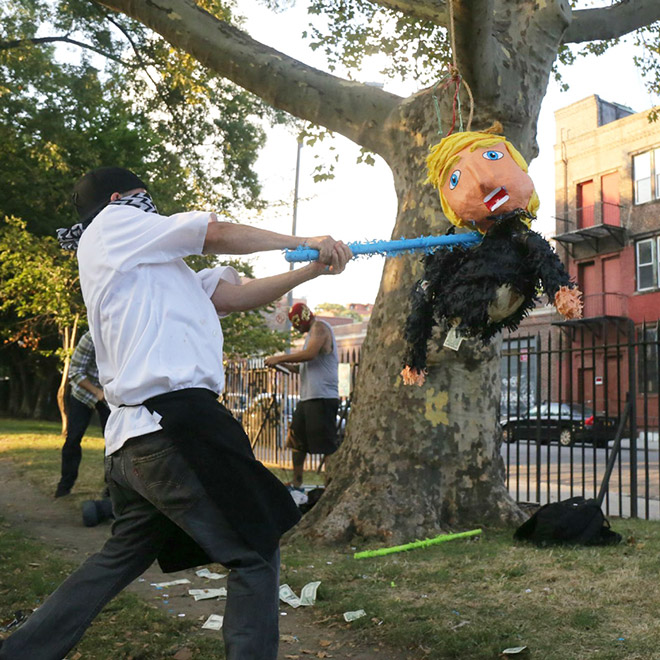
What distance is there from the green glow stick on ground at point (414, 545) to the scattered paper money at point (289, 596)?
77 centimetres

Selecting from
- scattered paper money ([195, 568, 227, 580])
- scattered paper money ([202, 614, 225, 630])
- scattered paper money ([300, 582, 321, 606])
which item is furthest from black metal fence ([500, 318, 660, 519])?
scattered paper money ([202, 614, 225, 630])

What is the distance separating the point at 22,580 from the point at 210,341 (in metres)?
2.74

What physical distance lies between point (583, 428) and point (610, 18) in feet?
14.3

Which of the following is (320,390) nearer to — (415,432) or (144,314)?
(415,432)

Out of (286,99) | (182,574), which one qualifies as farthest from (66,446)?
(286,99)

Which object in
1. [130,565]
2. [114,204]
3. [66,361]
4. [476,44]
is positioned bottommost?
[130,565]

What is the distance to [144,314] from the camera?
7.94ft

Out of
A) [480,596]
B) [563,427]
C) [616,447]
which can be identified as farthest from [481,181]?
[563,427]

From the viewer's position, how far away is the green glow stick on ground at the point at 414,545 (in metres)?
4.89

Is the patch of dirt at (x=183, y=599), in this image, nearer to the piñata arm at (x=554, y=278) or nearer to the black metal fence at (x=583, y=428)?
the piñata arm at (x=554, y=278)

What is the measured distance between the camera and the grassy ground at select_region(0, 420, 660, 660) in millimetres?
3271

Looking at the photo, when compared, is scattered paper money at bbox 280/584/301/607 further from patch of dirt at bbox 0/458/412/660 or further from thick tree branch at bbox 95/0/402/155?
thick tree branch at bbox 95/0/402/155

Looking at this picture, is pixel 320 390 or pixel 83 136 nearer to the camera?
pixel 320 390

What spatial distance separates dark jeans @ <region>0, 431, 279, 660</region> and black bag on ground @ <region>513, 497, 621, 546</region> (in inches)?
126
